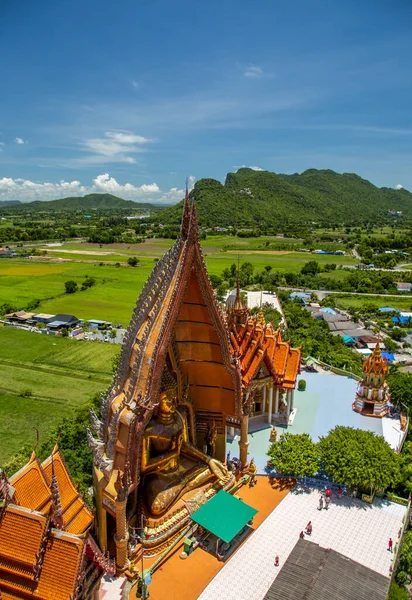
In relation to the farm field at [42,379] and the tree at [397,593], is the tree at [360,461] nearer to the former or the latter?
the tree at [397,593]

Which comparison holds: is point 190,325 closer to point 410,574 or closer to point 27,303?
point 410,574

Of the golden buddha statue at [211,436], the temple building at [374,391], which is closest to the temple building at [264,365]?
the temple building at [374,391]

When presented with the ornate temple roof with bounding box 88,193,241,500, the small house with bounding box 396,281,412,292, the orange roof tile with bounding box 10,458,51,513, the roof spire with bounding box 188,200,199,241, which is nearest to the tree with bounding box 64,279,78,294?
the small house with bounding box 396,281,412,292

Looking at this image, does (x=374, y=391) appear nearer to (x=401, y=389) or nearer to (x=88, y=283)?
(x=401, y=389)

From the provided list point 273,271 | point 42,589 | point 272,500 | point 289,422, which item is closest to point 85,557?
point 42,589

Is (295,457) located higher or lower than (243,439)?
lower

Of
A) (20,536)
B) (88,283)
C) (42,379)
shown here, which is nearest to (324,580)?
(20,536)

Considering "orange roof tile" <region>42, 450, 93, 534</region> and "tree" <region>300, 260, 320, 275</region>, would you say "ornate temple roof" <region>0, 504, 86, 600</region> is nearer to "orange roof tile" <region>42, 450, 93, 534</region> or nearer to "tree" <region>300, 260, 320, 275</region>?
"orange roof tile" <region>42, 450, 93, 534</region>
